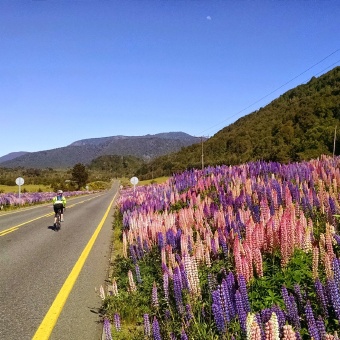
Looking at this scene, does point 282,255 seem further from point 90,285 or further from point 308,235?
point 90,285

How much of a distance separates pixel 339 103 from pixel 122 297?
7587 cm

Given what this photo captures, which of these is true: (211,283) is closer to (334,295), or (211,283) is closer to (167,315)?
(167,315)

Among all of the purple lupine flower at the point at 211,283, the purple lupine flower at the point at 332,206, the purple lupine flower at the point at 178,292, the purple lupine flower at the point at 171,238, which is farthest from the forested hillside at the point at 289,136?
the purple lupine flower at the point at 178,292

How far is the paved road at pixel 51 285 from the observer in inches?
194

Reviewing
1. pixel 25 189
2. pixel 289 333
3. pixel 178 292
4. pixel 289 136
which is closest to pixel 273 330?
pixel 289 333

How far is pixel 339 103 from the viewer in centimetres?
7181

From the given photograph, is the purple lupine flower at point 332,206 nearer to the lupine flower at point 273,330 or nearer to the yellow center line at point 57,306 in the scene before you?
the lupine flower at point 273,330

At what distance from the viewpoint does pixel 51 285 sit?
6906 millimetres

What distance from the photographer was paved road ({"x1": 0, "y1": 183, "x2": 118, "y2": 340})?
494 centimetres

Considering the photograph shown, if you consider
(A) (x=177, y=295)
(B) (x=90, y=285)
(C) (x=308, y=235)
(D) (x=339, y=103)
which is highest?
(D) (x=339, y=103)

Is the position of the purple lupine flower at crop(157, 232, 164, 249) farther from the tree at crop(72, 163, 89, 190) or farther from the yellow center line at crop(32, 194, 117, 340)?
the tree at crop(72, 163, 89, 190)

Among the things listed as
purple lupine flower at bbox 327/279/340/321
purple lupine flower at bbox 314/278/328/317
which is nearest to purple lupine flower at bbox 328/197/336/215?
purple lupine flower at bbox 314/278/328/317

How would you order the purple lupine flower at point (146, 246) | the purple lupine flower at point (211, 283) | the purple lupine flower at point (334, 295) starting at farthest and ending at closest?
the purple lupine flower at point (146, 246)
the purple lupine flower at point (211, 283)
the purple lupine flower at point (334, 295)

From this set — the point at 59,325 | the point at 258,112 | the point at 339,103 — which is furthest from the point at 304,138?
the point at 59,325
